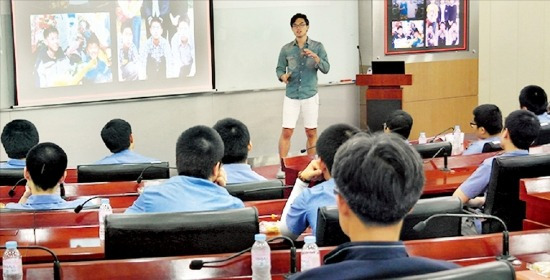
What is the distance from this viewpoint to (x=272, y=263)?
124 inches

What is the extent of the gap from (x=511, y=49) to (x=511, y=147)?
7.07 meters

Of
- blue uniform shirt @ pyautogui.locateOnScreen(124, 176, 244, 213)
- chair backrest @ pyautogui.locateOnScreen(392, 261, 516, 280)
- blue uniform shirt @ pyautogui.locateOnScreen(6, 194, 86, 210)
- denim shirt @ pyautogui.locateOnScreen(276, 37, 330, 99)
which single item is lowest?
blue uniform shirt @ pyautogui.locateOnScreen(6, 194, 86, 210)

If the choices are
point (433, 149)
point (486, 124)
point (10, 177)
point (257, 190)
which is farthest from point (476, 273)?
point (486, 124)

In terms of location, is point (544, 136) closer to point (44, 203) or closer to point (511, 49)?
point (44, 203)

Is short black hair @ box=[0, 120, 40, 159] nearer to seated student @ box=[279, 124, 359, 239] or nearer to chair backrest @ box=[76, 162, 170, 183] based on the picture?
chair backrest @ box=[76, 162, 170, 183]

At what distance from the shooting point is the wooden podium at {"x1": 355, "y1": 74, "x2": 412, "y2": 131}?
9.90 meters

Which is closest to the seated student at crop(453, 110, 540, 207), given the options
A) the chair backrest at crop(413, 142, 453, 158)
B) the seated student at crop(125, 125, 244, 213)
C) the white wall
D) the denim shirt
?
the chair backrest at crop(413, 142, 453, 158)

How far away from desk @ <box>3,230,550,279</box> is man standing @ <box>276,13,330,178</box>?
5505mm

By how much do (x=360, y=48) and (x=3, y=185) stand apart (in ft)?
18.8

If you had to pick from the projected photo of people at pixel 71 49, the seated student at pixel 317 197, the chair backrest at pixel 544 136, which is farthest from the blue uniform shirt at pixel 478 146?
the projected photo of people at pixel 71 49

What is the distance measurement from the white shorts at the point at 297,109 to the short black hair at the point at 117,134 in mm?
3264

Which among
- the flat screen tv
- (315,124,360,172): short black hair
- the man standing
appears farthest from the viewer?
the flat screen tv

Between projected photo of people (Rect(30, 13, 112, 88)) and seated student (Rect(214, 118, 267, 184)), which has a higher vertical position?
projected photo of people (Rect(30, 13, 112, 88))

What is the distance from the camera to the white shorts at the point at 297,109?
363 inches
